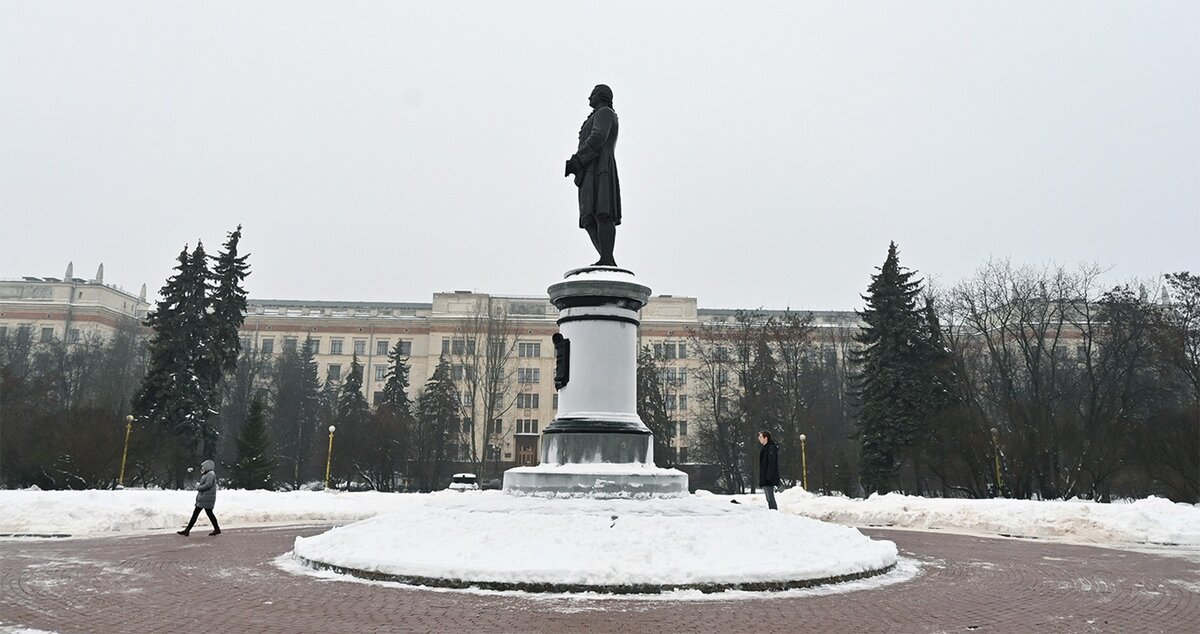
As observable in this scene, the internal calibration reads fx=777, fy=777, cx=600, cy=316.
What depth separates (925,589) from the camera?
8.68 meters

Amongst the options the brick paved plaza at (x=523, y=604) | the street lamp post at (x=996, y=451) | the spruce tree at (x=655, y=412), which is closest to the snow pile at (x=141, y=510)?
the brick paved plaza at (x=523, y=604)

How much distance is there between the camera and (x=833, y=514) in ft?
73.5

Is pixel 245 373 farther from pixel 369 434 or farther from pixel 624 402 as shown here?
pixel 624 402

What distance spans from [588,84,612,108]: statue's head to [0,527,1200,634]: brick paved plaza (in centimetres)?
921

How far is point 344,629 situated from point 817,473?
37.1m

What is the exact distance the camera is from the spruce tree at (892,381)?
1329 inches

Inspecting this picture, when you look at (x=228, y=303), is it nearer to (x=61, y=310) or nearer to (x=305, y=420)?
(x=305, y=420)

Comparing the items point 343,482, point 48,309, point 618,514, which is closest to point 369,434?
point 343,482

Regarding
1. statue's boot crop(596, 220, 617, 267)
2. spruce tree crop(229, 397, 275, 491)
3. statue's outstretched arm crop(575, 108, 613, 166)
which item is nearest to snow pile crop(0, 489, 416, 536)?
statue's boot crop(596, 220, 617, 267)

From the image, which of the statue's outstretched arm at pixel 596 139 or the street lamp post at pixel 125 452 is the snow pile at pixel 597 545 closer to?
the statue's outstretched arm at pixel 596 139

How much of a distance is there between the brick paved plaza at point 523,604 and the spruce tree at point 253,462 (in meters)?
23.9

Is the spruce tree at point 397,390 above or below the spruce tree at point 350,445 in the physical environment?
above

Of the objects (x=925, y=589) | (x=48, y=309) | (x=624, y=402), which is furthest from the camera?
(x=48, y=309)

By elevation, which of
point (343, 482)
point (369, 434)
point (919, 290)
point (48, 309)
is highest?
point (48, 309)
